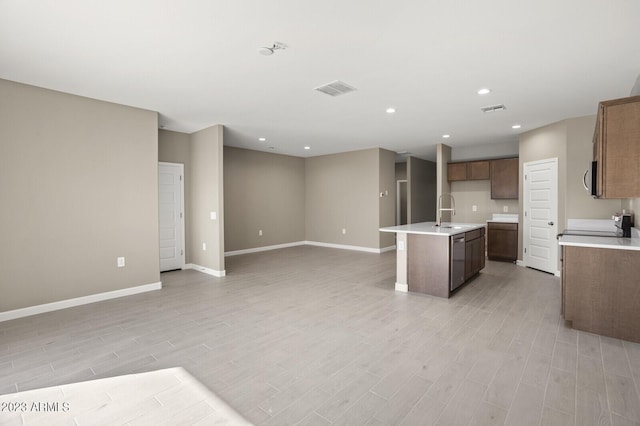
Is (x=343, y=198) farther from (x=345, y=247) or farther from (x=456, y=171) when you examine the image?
(x=456, y=171)

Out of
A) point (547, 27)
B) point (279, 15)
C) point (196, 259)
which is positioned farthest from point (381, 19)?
point (196, 259)

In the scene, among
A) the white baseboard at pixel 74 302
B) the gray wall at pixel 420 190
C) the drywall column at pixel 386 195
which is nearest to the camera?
the white baseboard at pixel 74 302

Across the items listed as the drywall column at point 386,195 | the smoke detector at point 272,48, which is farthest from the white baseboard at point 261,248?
the smoke detector at point 272,48

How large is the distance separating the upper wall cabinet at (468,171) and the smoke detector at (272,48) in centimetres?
610

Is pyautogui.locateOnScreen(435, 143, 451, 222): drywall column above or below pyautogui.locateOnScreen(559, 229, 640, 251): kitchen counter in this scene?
above

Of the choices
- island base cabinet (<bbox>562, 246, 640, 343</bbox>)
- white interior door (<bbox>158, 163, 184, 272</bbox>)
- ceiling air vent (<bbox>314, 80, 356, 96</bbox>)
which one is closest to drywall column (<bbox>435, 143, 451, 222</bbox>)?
island base cabinet (<bbox>562, 246, 640, 343</bbox>)

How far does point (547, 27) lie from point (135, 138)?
5.07 metres

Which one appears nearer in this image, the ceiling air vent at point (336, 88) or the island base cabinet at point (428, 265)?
the ceiling air vent at point (336, 88)

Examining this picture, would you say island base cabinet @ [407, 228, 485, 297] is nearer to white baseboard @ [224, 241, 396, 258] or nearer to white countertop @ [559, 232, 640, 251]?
white countertop @ [559, 232, 640, 251]

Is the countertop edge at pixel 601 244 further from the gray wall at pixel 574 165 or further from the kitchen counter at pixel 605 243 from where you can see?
the gray wall at pixel 574 165

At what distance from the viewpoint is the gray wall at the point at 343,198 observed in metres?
8.07

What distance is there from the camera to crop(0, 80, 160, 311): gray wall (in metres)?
3.57

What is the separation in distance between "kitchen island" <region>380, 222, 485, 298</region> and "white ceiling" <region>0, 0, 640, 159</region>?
1908 mm

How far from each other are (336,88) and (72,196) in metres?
3.72
